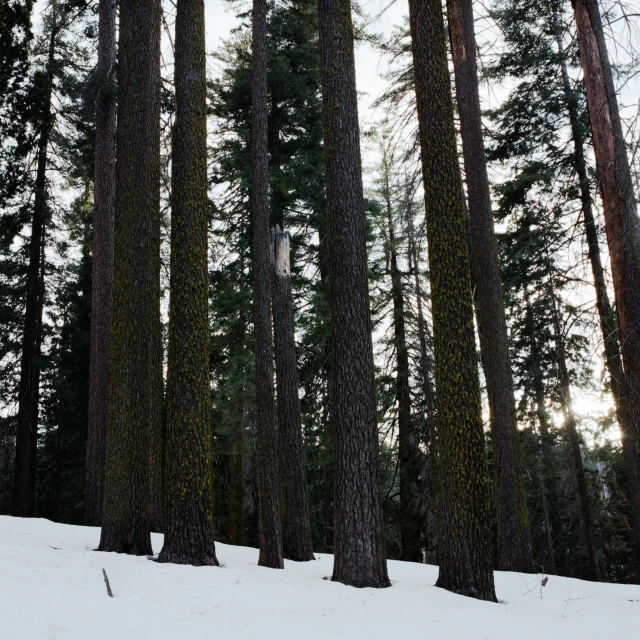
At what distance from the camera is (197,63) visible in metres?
7.06

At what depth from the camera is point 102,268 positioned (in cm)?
1165

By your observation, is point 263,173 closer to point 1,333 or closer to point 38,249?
point 38,249

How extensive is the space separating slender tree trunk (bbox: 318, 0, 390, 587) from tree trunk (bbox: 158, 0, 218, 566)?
4.81 ft

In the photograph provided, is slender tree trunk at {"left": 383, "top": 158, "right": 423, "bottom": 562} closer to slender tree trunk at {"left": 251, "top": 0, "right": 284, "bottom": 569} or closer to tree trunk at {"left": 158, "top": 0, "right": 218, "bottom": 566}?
slender tree trunk at {"left": 251, "top": 0, "right": 284, "bottom": 569}

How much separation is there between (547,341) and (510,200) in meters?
4.02

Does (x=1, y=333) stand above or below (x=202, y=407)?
above

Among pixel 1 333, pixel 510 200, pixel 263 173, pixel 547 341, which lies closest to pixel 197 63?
pixel 263 173

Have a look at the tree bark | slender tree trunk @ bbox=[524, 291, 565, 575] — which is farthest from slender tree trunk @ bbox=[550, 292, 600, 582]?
the tree bark

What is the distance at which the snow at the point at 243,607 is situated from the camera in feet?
12.6

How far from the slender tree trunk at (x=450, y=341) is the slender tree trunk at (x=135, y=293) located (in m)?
3.51

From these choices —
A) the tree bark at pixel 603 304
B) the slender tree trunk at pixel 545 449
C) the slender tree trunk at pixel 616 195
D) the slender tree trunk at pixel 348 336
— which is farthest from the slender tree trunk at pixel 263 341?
the slender tree trunk at pixel 545 449

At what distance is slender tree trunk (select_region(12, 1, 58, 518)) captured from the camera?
611 inches

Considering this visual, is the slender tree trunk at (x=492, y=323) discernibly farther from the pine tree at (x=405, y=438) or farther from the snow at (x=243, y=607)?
the pine tree at (x=405, y=438)

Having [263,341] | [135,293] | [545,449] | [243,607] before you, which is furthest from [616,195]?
[545,449]
